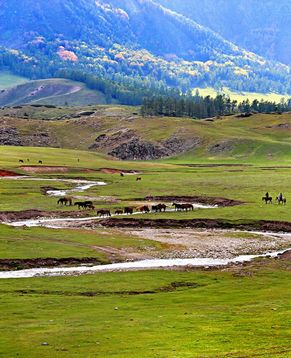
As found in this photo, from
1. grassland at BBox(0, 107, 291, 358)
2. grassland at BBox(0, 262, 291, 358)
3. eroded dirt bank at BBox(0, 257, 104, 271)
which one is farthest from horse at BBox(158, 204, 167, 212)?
grassland at BBox(0, 262, 291, 358)

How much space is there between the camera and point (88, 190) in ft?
371

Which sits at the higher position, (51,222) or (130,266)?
(51,222)

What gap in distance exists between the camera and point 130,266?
55969mm

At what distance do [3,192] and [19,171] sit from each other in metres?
31.9

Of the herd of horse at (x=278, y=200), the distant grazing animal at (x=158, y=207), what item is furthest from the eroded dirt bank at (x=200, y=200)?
the distant grazing animal at (x=158, y=207)

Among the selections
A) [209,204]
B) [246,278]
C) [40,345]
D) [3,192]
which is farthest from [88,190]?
[40,345]

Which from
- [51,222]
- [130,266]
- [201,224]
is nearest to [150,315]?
[130,266]

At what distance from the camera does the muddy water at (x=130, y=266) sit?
51750 millimetres

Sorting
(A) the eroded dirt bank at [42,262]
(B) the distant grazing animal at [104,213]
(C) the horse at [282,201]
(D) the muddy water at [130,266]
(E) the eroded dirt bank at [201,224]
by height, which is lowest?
(D) the muddy water at [130,266]

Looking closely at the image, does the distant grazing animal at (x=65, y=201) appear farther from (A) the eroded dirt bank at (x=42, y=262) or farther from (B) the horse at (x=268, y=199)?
(A) the eroded dirt bank at (x=42, y=262)

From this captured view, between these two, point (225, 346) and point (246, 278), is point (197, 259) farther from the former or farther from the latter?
point (225, 346)

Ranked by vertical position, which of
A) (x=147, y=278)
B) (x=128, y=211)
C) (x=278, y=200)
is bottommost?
(x=147, y=278)

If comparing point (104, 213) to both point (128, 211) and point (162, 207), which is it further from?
point (162, 207)

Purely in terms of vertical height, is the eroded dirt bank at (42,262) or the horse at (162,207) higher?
the horse at (162,207)
